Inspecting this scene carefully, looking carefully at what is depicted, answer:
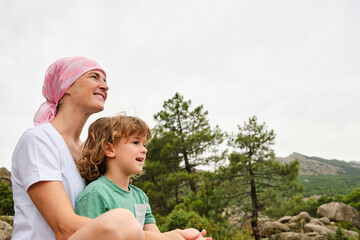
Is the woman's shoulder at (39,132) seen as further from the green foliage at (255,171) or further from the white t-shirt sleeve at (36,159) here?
the green foliage at (255,171)

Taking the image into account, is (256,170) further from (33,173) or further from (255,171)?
(33,173)

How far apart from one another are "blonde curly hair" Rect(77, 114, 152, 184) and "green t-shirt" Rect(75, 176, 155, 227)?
0.37 ft

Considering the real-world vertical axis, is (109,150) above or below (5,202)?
above

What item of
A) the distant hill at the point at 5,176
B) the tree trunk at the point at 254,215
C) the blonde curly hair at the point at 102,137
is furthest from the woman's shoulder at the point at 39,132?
the tree trunk at the point at 254,215

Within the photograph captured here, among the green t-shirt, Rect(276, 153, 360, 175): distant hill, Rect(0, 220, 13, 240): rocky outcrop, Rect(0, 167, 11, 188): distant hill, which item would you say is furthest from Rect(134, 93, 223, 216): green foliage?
Rect(276, 153, 360, 175): distant hill

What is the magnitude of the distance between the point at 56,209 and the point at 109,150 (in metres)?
0.71

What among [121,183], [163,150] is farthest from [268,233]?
[121,183]

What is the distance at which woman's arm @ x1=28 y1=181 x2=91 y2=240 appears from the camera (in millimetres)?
1249

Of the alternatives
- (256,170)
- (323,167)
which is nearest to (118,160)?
(256,170)

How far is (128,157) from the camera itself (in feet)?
6.23

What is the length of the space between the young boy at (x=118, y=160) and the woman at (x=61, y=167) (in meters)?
0.11

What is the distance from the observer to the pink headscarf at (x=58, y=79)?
180cm

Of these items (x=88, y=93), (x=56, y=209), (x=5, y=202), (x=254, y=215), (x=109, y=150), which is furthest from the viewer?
(x=254, y=215)

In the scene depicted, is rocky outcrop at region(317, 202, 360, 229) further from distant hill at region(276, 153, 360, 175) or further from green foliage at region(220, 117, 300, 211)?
distant hill at region(276, 153, 360, 175)
